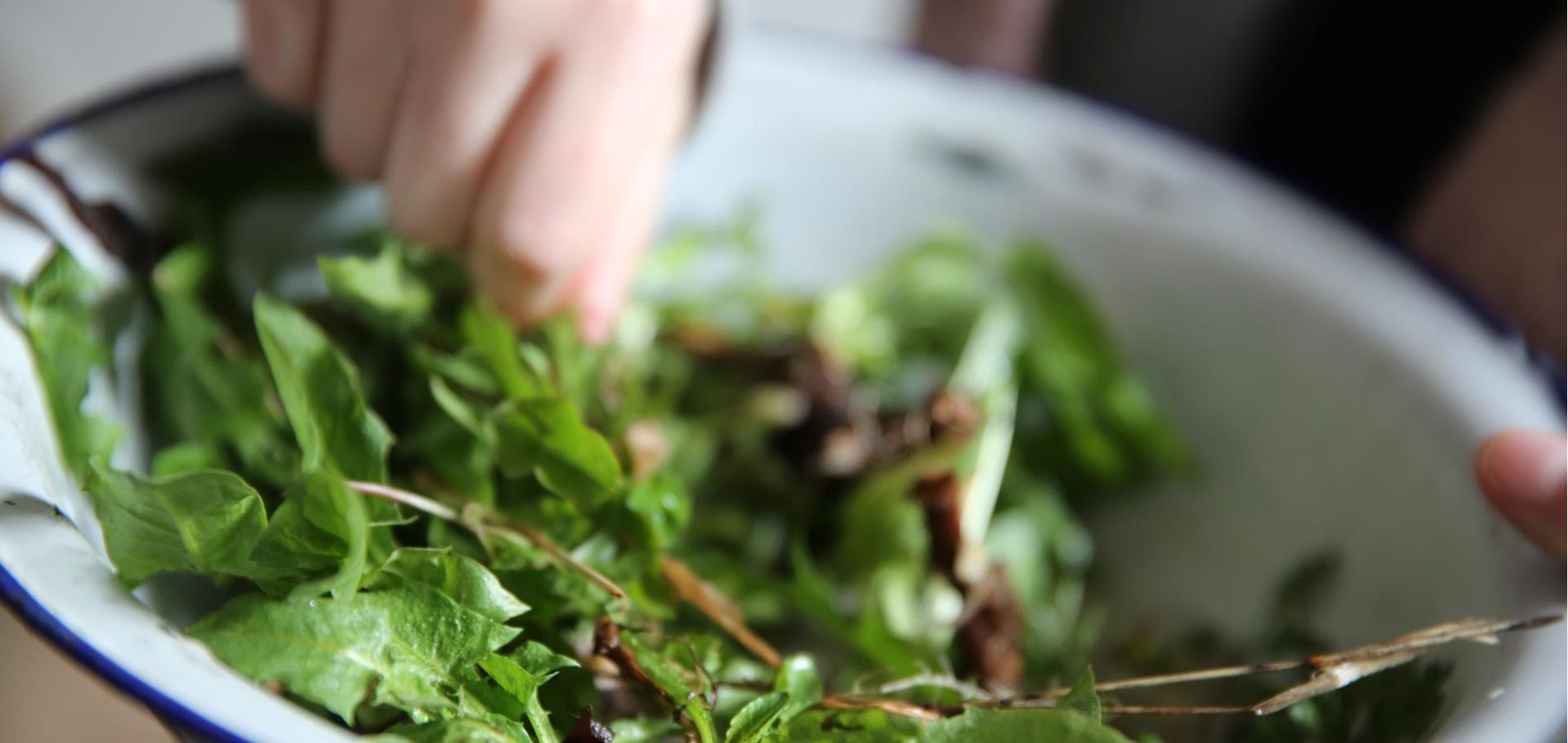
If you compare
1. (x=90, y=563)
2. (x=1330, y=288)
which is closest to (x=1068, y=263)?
(x=1330, y=288)

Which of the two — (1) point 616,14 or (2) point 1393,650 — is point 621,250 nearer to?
(1) point 616,14

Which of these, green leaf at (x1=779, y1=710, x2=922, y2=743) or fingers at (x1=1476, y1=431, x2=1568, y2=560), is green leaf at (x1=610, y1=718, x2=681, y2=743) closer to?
green leaf at (x1=779, y1=710, x2=922, y2=743)

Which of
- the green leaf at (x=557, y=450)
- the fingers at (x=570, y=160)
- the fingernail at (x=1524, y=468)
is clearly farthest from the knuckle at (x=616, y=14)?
the fingernail at (x=1524, y=468)

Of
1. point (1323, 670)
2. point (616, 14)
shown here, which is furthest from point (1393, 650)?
point (616, 14)

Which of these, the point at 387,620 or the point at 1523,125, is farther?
the point at 1523,125

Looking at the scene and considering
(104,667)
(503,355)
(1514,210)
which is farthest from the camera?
(1514,210)

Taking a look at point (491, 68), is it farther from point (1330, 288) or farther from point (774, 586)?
point (1330, 288)
